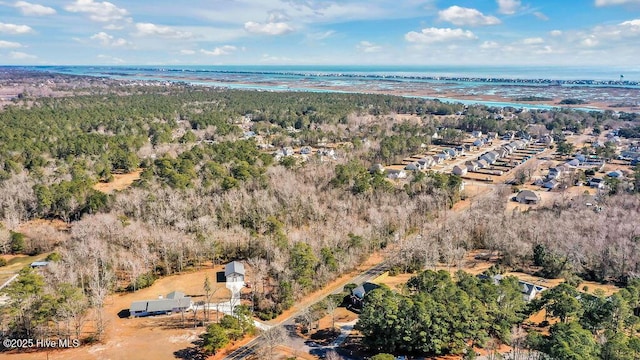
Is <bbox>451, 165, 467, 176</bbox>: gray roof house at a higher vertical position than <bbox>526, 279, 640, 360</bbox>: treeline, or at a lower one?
higher

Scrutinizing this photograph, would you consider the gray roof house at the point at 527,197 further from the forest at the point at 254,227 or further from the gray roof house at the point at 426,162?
the gray roof house at the point at 426,162

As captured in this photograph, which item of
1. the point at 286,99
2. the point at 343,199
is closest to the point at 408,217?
the point at 343,199

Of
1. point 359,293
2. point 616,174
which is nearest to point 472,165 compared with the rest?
point 616,174

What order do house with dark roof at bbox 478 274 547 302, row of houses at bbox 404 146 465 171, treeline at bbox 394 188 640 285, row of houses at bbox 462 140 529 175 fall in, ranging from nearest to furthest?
house with dark roof at bbox 478 274 547 302
treeline at bbox 394 188 640 285
row of houses at bbox 462 140 529 175
row of houses at bbox 404 146 465 171

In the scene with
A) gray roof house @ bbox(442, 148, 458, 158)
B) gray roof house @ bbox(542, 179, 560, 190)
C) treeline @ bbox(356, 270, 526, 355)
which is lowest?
treeline @ bbox(356, 270, 526, 355)

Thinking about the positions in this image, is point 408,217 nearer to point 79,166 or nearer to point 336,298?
point 336,298

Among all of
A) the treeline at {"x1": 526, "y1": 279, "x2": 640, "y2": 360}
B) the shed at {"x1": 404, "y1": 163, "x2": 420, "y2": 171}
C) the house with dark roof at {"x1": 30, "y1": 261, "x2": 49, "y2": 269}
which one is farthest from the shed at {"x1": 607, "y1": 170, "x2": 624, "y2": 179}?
the house with dark roof at {"x1": 30, "y1": 261, "x2": 49, "y2": 269}

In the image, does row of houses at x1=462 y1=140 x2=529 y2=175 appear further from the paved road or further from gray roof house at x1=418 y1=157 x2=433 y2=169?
the paved road

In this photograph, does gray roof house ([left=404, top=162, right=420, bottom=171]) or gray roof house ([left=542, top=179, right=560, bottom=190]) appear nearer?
gray roof house ([left=542, top=179, right=560, bottom=190])
